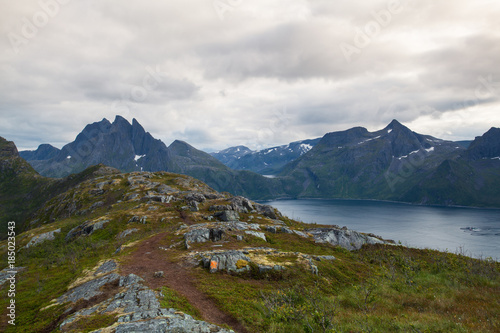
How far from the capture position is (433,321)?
657 inches

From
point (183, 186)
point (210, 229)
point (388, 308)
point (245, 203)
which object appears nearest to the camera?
point (388, 308)

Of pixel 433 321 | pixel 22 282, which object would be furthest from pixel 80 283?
pixel 433 321

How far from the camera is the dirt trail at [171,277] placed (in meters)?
19.1

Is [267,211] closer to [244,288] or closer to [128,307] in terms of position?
[244,288]

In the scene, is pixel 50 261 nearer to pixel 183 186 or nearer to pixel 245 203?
pixel 245 203

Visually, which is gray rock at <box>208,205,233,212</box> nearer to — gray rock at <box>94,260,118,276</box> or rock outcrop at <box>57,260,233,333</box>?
gray rock at <box>94,260,118,276</box>

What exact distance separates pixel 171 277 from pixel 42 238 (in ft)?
237

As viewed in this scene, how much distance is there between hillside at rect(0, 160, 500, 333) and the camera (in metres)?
16.9

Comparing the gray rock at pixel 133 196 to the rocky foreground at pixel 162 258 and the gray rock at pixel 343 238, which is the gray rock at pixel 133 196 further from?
the gray rock at pixel 343 238

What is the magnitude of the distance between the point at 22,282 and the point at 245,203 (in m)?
57.8

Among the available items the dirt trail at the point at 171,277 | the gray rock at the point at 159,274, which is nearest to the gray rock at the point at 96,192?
the dirt trail at the point at 171,277

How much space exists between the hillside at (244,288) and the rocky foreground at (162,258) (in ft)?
0.57

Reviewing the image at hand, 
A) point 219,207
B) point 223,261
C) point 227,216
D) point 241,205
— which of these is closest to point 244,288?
point 223,261

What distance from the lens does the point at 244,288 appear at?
84.2 ft
